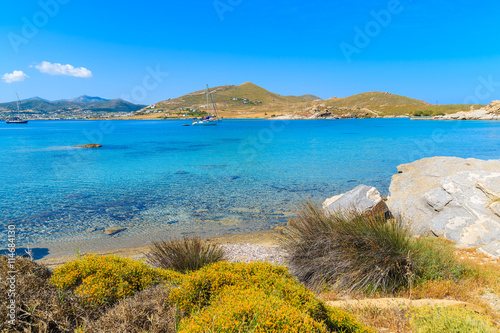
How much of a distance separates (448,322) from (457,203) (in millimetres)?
8015

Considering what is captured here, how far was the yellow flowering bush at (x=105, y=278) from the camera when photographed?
448cm

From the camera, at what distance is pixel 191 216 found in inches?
583

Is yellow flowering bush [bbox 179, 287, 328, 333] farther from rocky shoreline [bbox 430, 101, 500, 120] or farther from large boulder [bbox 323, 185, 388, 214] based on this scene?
rocky shoreline [bbox 430, 101, 500, 120]

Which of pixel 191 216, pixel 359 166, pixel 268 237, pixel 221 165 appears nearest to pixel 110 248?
pixel 191 216

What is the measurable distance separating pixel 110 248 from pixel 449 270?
1127 cm

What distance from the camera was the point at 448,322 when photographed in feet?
12.4

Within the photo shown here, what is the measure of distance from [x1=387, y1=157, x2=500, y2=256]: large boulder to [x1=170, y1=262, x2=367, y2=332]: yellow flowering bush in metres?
4.94

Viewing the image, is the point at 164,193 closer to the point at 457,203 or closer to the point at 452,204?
the point at 452,204

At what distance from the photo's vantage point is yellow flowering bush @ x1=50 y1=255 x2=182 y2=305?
448 cm

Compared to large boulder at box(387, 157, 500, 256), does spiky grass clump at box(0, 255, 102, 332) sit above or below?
above

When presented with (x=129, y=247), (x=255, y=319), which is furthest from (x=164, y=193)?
(x=255, y=319)

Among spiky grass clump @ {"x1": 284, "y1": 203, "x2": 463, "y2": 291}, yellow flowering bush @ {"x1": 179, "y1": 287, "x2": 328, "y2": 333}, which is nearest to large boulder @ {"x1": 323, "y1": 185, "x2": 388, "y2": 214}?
spiky grass clump @ {"x1": 284, "y1": 203, "x2": 463, "y2": 291}

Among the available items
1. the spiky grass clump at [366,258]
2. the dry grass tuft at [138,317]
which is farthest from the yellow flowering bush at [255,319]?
the spiky grass clump at [366,258]

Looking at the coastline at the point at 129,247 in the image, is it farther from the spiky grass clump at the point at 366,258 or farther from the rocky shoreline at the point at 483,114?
the rocky shoreline at the point at 483,114
